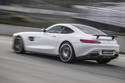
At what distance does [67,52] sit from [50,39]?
0.98m

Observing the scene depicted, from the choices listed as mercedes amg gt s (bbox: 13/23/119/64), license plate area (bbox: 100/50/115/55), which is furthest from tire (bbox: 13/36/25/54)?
license plate area (bbox: 100/50/115/55)

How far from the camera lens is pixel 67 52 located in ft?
35.0

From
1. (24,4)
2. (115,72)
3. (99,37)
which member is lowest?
(115,72)

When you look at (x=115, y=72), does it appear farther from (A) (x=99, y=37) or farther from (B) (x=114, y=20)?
(B) (x=114, y=20)

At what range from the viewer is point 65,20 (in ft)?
103

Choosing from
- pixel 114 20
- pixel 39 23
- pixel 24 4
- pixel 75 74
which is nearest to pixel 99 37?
pixel 75 74

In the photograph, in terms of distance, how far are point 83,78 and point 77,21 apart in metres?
19.5

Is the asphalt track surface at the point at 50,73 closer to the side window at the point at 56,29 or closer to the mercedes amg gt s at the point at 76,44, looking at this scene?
the mercedes amg gt s at the point at 76,44

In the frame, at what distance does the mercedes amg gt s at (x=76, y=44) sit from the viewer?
10320mm

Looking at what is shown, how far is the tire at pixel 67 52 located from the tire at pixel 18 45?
2238 millimetres

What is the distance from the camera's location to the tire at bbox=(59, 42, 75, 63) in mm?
10516

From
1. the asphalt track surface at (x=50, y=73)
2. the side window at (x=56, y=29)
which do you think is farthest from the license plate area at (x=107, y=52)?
the side window at (x=56, y=29)

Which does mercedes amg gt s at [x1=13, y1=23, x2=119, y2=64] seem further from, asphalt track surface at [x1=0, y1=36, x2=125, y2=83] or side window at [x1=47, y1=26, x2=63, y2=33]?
asphalt track surface at [x1=0, y1=36, x2=125, y2=83]

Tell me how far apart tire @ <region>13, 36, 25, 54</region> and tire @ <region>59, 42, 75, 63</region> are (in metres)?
2.24
